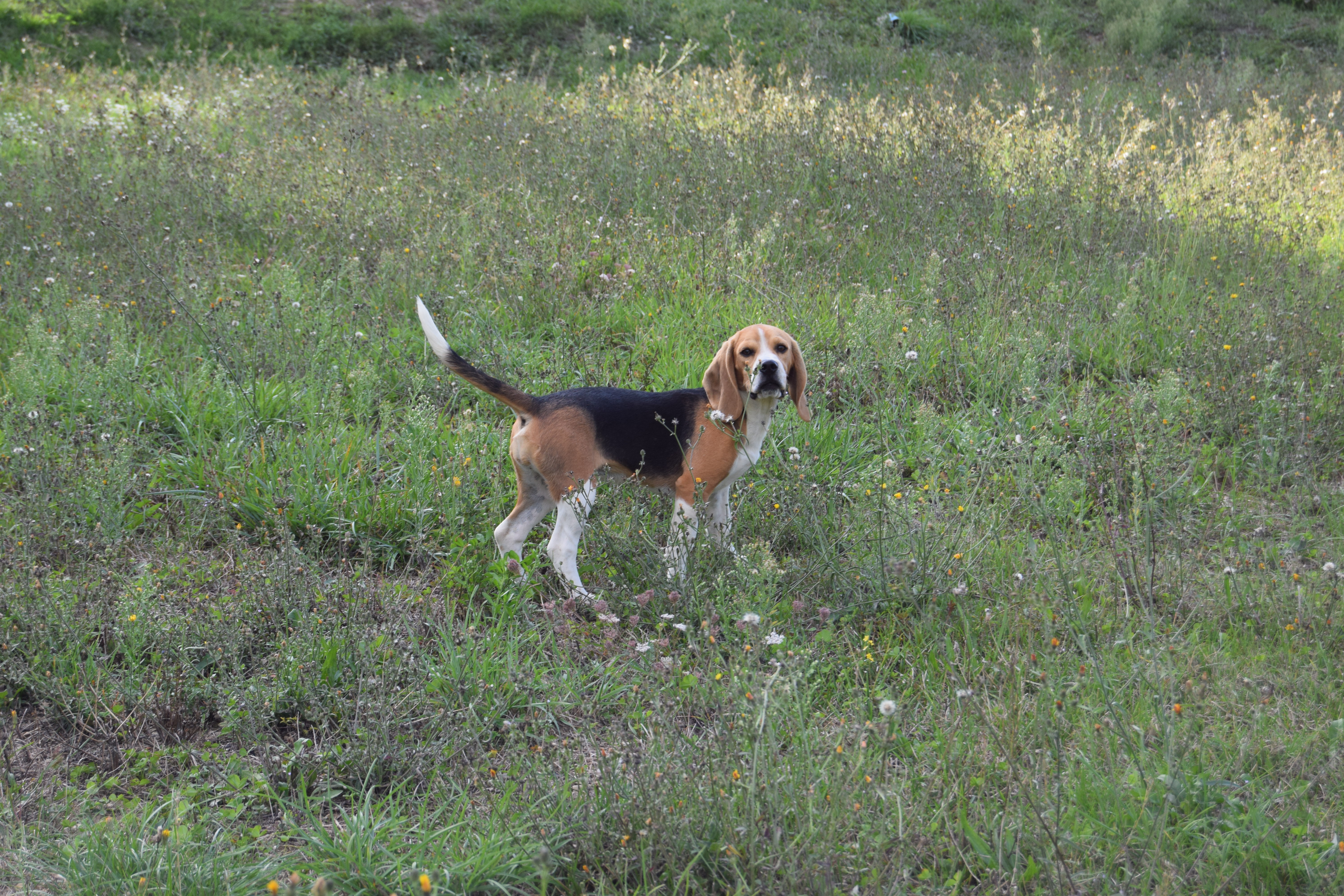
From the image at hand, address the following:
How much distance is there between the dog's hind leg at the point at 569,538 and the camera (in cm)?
353

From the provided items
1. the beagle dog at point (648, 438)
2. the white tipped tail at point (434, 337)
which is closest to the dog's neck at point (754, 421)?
the beagle dog at point (648, 438)

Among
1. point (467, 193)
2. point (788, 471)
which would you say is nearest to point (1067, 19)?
point (467, 193)

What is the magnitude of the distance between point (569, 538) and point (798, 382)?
44.1 inches

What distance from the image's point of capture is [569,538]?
11.7ft

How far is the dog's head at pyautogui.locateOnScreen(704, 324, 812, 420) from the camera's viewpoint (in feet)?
11.6

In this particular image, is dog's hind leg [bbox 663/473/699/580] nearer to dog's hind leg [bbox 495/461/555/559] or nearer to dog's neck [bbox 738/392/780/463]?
dog's neck [bbox 738/392/780/463]

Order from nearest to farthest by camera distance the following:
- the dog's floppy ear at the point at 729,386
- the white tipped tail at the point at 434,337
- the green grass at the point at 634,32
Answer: the white tipped tail at the point at 434,337 < the dog's floppy ear at the point at 729,386 < the green grass at the point at 634,32

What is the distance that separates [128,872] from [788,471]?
8.69 ft

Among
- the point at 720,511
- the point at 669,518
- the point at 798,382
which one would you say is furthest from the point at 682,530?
the point at 798,382

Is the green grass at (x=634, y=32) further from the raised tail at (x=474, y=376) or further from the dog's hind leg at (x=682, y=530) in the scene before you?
the dog's hind leg at (x=682, y=530)

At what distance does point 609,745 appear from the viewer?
259 centimetres

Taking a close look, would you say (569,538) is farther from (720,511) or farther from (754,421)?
(754,421)

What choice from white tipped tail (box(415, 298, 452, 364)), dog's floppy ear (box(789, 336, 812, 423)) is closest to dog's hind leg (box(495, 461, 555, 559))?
white tipped tail (box(415, 298, 452, 364))

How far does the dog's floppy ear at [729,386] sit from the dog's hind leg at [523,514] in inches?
30.1
